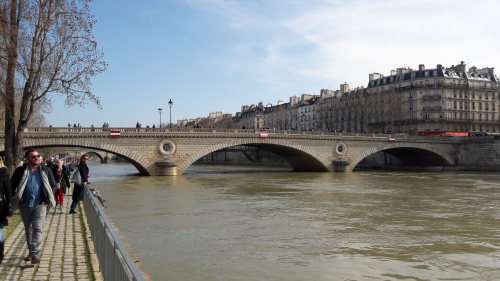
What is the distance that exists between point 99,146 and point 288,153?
20.6 m

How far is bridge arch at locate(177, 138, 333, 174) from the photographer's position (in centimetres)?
3719

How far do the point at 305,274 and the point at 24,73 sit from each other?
1205cm

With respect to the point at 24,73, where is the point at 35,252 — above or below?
below

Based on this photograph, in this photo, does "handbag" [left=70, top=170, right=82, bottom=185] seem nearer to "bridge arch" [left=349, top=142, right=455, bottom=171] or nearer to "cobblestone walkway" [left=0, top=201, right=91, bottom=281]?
"cobblestone walkway" [left=0, top=201, right=91, bottom=281]

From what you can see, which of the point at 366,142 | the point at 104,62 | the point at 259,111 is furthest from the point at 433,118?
the point at 104,62

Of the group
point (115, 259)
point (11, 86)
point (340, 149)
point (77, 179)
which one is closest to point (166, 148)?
point (340, 149)

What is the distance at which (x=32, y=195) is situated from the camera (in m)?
6.86

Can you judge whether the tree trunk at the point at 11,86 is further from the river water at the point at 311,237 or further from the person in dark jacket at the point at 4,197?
the person in dark jacket at the point at 4,197

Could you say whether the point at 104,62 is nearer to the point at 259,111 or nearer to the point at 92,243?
the point at 92,243

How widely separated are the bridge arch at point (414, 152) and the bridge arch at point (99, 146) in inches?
846

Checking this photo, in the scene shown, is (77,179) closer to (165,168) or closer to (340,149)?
(165,168)

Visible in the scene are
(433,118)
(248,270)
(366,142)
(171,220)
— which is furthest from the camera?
(433,118)

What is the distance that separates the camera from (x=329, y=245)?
11125mm

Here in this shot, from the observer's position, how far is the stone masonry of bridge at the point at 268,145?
3331 centimetres
